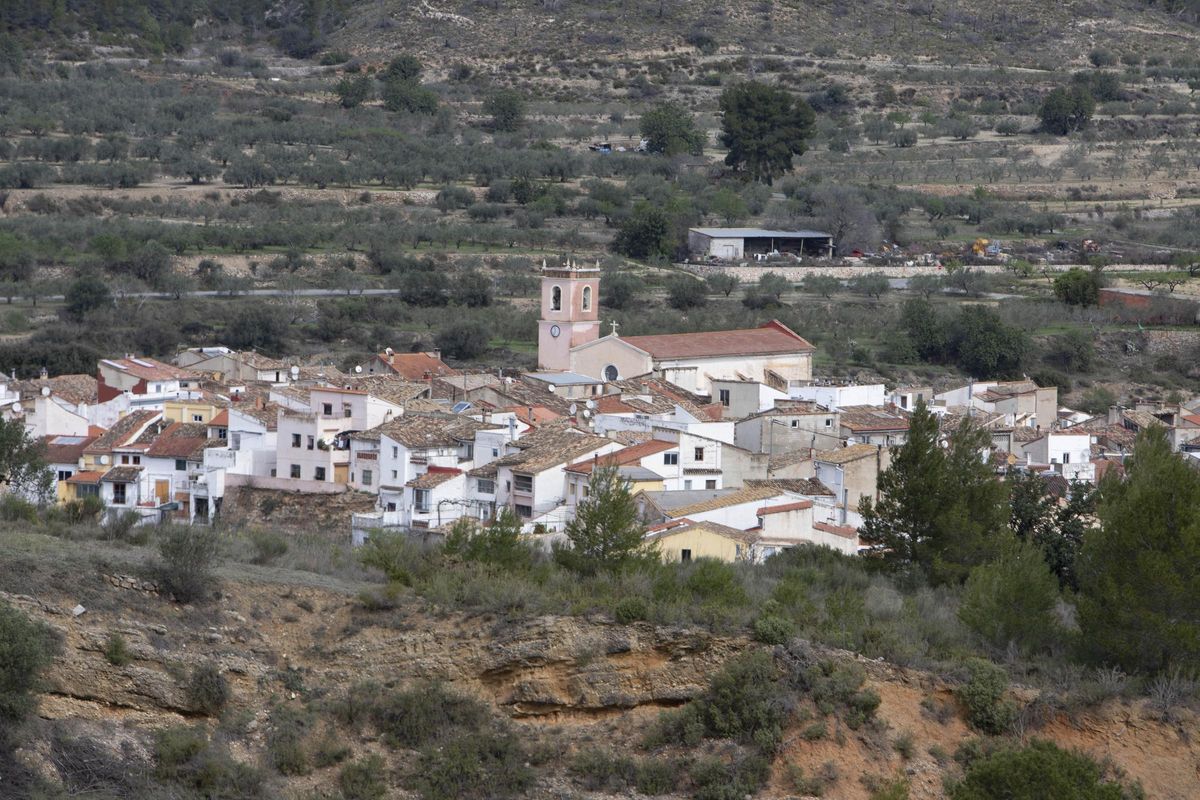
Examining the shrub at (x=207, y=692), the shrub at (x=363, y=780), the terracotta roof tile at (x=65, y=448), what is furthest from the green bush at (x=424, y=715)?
the terracotta roof tile at (x=65, y=448)

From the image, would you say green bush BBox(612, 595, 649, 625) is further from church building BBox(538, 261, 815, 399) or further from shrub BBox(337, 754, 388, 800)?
church building BBox(538, 261, 815, 399)

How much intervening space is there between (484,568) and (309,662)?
2325 millimetres

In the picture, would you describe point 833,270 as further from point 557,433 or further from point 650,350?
point 557,433

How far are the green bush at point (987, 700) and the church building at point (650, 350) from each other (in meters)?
20.7

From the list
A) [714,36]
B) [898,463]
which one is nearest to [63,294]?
[898,463]

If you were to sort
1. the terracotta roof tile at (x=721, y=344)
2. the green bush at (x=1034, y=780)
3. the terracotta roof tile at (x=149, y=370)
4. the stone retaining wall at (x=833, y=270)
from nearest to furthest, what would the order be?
the green bush at (x=1034, y=780)
the terracotta roof tile at (x=149, y=370)
the terracotta roof tile at (x=721, y=344)
the stone retaining wall at (x=833, y=270)

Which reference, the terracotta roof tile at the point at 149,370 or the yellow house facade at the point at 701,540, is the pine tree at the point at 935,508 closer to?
the yellow house facade at the point at 701,540

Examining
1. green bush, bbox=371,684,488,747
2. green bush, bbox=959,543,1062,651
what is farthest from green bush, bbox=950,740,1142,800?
green bush, bbox=371,684,488,747

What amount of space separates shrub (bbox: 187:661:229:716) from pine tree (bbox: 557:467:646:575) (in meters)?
4.61

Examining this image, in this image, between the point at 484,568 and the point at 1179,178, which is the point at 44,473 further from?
the point at 1179,178

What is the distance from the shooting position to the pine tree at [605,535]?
19938mm

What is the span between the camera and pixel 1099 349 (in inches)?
2031

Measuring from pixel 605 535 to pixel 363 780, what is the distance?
5175 mm

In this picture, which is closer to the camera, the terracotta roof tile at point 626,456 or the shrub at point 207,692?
the shrub at point 207,692
